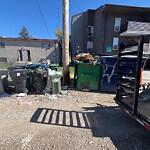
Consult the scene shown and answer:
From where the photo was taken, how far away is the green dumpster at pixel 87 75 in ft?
21.7

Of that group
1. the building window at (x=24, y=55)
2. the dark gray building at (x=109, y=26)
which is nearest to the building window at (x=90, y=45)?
the dark gray building at (x=109, y=26)

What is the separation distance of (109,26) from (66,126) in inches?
796

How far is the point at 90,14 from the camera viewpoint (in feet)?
74.2

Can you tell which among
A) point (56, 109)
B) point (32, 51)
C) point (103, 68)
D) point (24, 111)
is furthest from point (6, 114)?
point (32, 51)

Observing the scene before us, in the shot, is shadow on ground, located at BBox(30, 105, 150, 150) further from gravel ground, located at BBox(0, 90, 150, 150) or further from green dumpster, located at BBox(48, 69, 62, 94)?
green dumpster, located at BBox(48, 69, 62, 94)

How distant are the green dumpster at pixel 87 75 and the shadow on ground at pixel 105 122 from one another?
6.55 feet

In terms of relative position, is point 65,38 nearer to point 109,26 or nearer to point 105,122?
point 105,122

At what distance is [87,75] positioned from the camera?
668 centimetres

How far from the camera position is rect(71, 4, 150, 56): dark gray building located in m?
19.0

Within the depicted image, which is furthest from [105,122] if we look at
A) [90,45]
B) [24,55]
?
[24,55]

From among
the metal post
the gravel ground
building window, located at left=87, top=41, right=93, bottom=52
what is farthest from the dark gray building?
the gravel ground

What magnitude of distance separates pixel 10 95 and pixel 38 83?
1223mm

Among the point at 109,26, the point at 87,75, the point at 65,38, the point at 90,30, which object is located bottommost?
the point at 87,75

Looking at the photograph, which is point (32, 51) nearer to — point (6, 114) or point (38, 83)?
point (38, 83)
